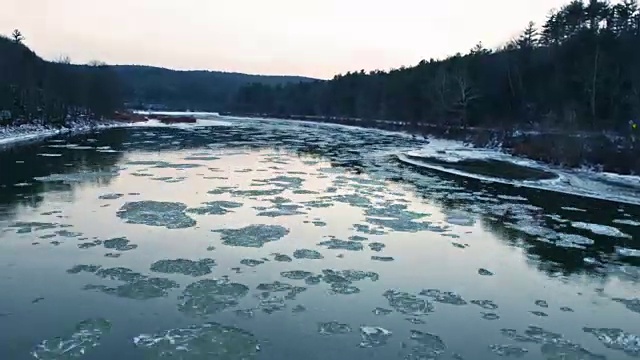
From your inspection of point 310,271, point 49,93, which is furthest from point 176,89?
point 310,271

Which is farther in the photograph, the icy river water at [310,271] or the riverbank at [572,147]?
the riverbank at [572,147]

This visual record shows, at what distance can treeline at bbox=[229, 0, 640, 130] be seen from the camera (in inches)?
1417

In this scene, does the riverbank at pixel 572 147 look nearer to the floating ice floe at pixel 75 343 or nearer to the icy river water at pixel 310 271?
the icy river water at pixel 310 271

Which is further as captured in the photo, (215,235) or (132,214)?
(132,214)

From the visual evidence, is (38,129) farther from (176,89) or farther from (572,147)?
(176,89)

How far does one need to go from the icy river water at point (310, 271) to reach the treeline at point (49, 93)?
104ft

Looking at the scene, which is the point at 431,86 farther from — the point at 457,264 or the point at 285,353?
the point at 285,353

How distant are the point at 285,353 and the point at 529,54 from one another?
4947cm

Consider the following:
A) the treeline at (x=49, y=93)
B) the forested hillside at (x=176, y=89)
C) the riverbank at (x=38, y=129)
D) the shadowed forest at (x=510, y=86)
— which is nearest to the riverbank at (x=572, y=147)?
the shadowed forest at (x=510, y=86)

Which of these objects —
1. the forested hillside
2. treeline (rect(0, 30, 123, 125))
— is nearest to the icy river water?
treeline (rect(0, 30, 123, 125))

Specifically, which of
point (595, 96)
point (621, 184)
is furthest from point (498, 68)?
point (621, 184)

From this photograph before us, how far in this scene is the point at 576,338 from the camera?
22.3 feet

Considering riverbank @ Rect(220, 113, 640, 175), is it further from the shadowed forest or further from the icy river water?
the icy river water

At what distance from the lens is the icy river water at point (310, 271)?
648 cm
